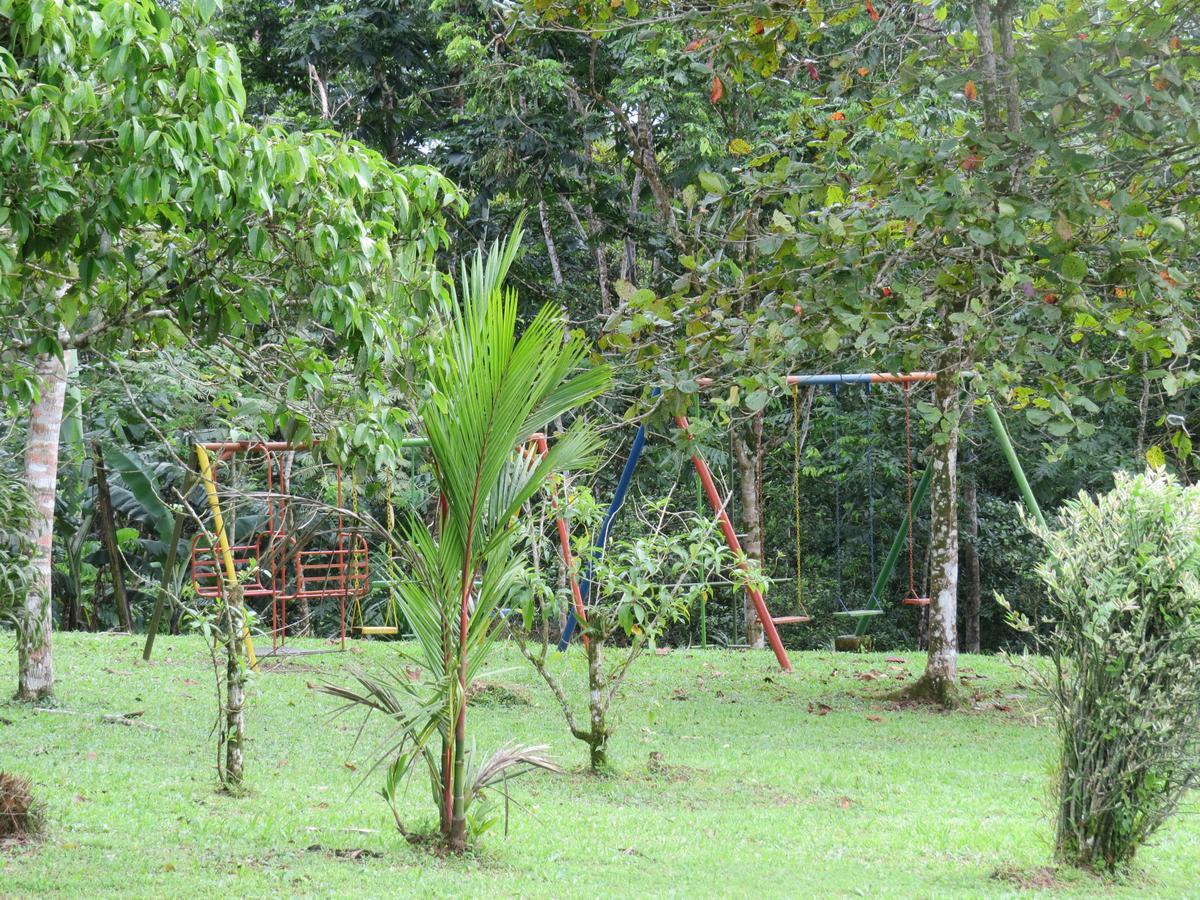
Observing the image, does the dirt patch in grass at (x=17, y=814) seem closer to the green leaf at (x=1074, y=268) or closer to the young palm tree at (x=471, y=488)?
the young palm tree at (x=471, y=488)

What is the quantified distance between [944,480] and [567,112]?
23.3 feet

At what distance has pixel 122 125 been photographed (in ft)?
12.0

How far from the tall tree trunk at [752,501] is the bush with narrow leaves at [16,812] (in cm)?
943

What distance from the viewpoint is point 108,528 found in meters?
14.8

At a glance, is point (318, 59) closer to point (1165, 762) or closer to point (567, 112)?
point (567, 112)

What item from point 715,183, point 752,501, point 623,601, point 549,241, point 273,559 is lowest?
point 623,601

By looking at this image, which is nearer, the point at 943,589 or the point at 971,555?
the point at 943,589

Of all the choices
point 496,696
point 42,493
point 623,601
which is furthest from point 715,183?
point 496,696

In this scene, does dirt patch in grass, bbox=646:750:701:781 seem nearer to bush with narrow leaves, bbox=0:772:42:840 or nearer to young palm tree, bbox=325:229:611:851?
young palm tree, bbox=325:229:611:851

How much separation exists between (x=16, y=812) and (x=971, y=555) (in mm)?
14346

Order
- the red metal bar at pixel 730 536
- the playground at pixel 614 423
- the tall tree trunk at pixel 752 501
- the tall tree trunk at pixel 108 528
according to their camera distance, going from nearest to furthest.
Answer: the playground at pixel 614 423 < the red metal bar at pixel 730 536 < the tall tree trunk at pixel 752 501 < the tall tree trunk at pixel 108 528

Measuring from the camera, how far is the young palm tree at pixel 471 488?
15.1 feet

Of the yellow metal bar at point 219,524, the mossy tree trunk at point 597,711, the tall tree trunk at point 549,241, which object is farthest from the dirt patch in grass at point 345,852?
the tall tree trunk at point 549,241

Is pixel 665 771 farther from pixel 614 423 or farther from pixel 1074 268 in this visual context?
pixel 1074 268
